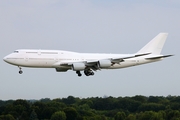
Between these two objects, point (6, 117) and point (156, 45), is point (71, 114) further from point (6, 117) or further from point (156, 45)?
point (156, 45)

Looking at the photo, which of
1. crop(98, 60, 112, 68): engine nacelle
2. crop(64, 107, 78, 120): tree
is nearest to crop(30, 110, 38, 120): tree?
crop(64, 107, 78, 120): tree

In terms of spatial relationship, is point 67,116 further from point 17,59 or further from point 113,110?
point 17,59

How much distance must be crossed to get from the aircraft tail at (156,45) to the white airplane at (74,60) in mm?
2778

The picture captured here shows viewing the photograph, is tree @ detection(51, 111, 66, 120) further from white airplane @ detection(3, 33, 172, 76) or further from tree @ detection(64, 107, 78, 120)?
white airplane @ detection(3, 33, 172, 76)

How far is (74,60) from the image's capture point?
88750mm

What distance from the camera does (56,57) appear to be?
85.9 meters

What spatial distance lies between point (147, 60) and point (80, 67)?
1465cm

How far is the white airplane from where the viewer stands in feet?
277

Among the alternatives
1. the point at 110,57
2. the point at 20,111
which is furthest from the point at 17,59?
the point at 20,111

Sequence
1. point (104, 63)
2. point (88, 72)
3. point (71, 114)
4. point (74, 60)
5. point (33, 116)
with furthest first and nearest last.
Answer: point (33, 116) < point (71, 114) < point (88, 72) < point (74, 60) < point (104, 63)

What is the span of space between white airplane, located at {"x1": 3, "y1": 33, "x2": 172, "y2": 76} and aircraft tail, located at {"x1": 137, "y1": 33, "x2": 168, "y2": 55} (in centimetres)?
278

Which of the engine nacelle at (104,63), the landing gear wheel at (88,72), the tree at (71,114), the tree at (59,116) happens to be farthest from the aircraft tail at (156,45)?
the tree at (71,114)

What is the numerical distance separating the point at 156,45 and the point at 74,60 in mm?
18607

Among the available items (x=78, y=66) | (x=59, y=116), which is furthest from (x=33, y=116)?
(x=78, y=66)
